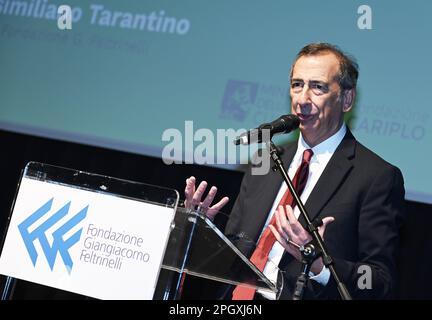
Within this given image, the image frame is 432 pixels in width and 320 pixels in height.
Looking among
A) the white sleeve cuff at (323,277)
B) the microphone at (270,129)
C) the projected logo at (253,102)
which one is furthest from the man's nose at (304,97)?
the projected logo at (253,102)

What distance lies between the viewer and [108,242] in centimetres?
230

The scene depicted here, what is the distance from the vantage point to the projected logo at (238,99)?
15.0ft

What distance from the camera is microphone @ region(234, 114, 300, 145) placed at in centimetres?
265

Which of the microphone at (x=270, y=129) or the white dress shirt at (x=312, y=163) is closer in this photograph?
the microphone at (x=270, y=129)

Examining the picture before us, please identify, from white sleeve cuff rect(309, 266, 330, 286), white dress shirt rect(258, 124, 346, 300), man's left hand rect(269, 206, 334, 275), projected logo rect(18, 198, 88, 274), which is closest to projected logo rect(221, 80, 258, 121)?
white dress shirt rect(258, 124, 346, 300)

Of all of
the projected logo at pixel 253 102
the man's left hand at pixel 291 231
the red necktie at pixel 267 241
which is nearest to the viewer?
the man's left hand at pixel 291 231

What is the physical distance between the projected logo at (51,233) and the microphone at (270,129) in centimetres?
64

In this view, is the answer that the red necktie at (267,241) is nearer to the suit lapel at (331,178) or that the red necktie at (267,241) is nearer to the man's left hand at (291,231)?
the suit lapel at (331,178)

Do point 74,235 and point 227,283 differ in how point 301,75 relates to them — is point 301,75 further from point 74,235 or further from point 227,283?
point 74,235

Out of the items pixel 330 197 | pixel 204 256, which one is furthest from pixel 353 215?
pixel 204 256

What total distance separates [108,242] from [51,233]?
0.72 feet

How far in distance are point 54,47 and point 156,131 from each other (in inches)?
42.3

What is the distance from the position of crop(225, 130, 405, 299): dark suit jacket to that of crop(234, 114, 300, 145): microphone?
0.45 meters
